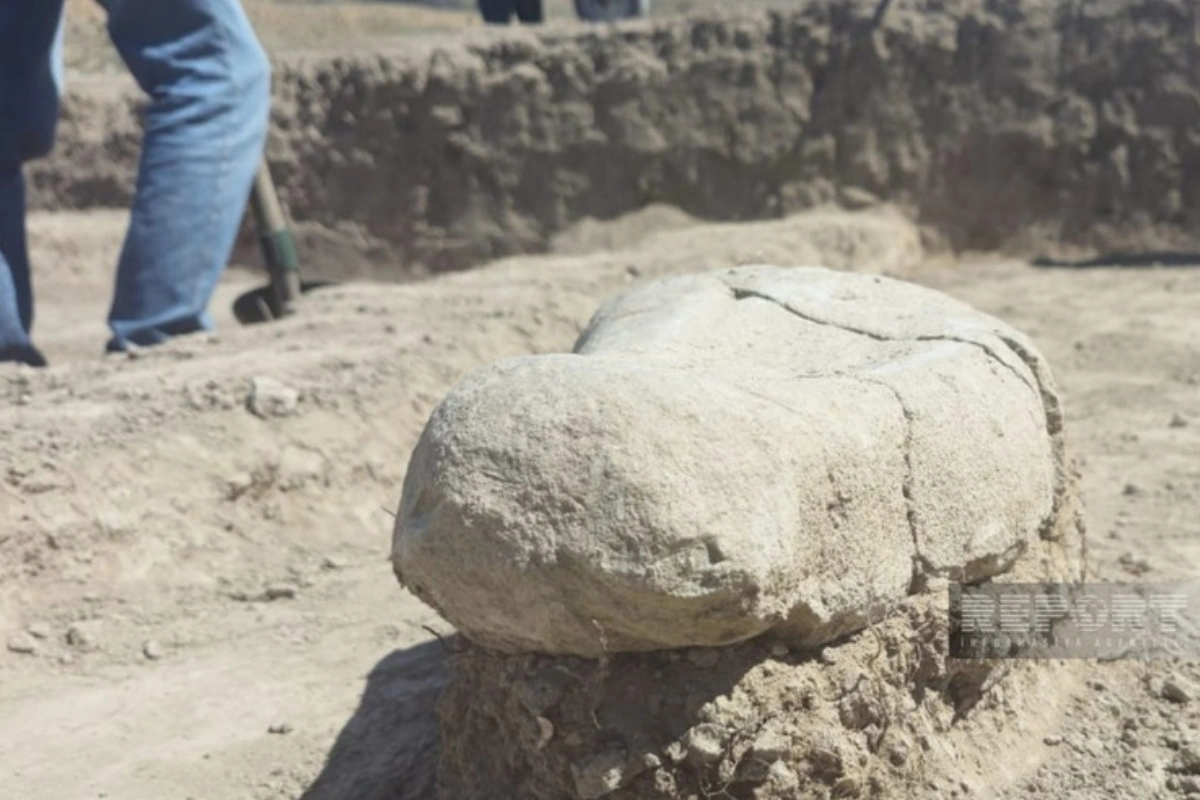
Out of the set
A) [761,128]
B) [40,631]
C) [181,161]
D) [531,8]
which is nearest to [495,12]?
[531,8]

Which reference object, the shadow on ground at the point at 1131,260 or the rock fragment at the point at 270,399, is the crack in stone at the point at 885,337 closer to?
the rock fragment at the point at 270,399

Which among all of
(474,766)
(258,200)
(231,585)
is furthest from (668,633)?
(258,200)

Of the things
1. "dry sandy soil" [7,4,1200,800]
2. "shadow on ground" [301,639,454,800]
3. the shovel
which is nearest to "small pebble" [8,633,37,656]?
"dry sandy soil" [7,4,1200,800]

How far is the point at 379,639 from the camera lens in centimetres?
318

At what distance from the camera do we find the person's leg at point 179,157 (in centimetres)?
505

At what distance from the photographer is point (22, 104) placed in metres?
5.58

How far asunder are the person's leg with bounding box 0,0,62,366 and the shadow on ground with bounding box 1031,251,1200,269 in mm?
4082

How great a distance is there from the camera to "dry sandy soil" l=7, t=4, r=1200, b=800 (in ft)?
8.73

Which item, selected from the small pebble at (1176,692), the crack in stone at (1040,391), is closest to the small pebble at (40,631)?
the crack in stone at (1040,391)

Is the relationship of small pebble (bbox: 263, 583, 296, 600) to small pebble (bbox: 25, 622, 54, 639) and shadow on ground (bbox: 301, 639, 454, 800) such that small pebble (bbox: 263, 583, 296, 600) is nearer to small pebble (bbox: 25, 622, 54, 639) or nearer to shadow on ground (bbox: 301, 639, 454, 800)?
small pebble (bbox: 25, 622, 54, 639)

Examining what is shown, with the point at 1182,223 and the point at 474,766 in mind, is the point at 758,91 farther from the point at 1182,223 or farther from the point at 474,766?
the point at 474,766

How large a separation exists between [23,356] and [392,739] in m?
3.04

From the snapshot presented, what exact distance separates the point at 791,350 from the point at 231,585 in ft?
5.15

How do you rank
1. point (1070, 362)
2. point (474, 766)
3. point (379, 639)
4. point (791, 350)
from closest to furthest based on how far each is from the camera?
1. point (474, 766)
2. point (791, 350)
3. point (379, 639)
4. point (1070, 362)
